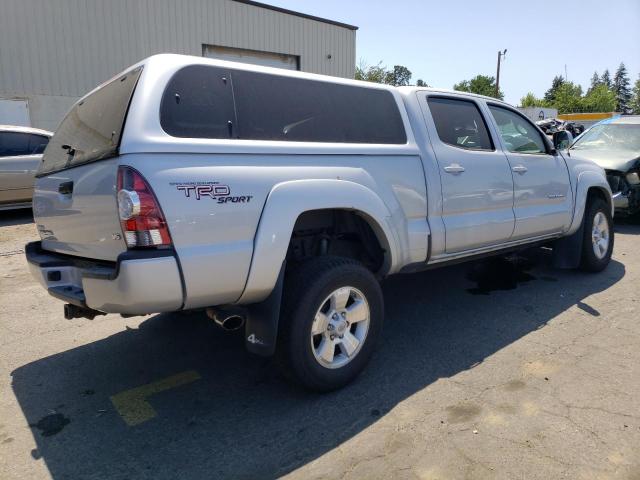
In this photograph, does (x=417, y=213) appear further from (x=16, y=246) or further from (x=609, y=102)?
(x=609, y=102)

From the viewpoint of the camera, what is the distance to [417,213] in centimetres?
354

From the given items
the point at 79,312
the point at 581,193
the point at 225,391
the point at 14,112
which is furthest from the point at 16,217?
the point at 581,193

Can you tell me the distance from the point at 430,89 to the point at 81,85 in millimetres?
14166

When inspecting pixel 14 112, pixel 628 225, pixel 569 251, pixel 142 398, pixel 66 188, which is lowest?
pixel 142 398

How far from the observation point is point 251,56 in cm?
1833

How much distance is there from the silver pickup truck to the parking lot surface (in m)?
0.39

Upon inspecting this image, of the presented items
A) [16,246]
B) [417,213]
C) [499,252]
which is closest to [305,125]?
[417,213]

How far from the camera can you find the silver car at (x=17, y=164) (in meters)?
8.67

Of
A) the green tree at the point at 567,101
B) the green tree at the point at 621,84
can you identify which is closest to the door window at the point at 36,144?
the green tree at the point at 567,101

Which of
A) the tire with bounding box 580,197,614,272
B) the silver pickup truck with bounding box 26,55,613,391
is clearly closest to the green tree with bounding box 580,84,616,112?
the tire with bounding box 580,197,614,272

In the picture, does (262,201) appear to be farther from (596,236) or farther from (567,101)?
(567,101)

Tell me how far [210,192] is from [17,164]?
805 cm

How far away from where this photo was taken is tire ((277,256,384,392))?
2.83m

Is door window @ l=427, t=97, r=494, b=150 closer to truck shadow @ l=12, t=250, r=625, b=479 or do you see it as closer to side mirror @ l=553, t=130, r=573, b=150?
side mirror @ l=553, t=130, r=573, b=150
